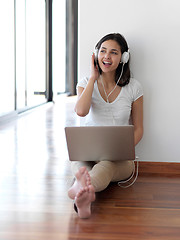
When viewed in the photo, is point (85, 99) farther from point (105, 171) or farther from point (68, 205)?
point (68, 205)

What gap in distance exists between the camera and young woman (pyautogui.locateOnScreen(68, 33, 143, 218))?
7.51ft

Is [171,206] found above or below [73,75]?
below

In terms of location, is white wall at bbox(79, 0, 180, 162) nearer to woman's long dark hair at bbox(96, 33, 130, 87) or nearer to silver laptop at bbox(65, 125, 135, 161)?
woman's long dark hair at bbox(96, 33, 130, 87)

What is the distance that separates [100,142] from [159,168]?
0.75m

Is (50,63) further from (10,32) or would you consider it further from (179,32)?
(179,32)

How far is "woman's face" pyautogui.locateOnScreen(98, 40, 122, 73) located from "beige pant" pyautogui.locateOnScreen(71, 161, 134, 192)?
1.97 ft

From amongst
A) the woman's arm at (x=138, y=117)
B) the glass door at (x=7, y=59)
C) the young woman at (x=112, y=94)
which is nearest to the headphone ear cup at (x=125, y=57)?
the young woman at (x=112, y=94)

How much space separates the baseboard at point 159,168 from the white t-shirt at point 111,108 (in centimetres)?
41

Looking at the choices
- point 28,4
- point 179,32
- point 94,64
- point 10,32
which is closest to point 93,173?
point 94,64

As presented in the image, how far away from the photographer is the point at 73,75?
398 inches

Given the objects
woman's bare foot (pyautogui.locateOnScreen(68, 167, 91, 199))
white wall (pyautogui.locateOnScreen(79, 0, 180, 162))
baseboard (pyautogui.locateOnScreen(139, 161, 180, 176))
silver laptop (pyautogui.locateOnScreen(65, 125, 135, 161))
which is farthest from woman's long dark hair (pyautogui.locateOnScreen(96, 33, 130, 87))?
woman's bare foot (pyautogui.locateOnScreen(68, 167, 91, 199))

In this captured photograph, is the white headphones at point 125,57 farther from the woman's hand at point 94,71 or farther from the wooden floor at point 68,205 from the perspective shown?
the wooden floor at point 68,205

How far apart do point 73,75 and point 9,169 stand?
757 centimetres

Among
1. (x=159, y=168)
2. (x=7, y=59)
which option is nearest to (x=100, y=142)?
(x=159, y=168)
